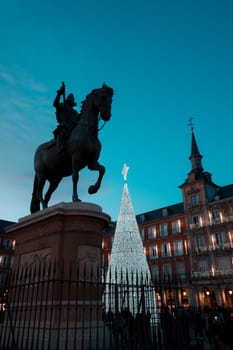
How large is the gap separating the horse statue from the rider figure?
121mm

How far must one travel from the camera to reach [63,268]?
201 inches

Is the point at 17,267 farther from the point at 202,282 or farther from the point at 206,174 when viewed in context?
the point at 206,174

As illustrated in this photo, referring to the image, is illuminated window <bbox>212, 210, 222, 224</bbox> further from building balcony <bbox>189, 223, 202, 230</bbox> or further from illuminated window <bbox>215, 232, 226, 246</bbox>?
building balcony <bbox>189, 223, 202, 230</bbox>

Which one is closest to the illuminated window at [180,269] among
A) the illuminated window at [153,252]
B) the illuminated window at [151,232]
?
the illuminated window at [153,252]

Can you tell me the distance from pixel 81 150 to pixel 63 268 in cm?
271

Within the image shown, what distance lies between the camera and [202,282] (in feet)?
111

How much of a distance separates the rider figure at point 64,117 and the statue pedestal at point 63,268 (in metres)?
1.75

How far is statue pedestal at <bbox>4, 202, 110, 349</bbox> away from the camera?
518cm

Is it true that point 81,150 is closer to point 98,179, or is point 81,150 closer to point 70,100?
point 98,179

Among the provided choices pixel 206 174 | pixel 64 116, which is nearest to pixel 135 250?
pixel 64 116

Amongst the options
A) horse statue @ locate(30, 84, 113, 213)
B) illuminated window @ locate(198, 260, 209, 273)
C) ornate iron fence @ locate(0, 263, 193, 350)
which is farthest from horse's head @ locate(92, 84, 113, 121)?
illuminated window @ locate(198, 260, 209, 273)

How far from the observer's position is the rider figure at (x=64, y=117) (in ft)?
22.6

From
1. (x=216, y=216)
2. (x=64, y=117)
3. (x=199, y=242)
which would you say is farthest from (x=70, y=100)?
(x=199, y=242)

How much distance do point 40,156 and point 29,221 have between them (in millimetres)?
1831
